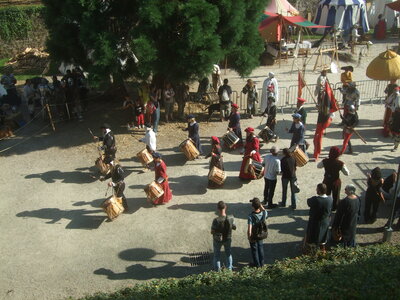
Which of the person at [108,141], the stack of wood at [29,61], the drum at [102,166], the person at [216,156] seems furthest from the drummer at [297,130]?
the stack of wood at [29,61]

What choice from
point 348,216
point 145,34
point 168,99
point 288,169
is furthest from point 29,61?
point 348,216

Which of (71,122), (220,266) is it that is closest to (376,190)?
(220,266)

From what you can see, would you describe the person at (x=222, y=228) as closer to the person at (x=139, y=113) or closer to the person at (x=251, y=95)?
the person at (x=139, y=113)

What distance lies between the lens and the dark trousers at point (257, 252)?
8055 millimetres

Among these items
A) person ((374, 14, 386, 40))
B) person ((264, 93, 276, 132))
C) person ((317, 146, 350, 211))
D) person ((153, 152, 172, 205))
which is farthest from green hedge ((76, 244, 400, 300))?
person ((374, 14, 386, 40))

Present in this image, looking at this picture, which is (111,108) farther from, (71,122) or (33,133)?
(33,133)

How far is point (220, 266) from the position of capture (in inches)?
326

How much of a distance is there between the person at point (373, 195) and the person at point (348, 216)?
1219 millimetres

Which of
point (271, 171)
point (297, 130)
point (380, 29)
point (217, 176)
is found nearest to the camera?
point (271, 171)

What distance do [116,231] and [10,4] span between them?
71.3 ft

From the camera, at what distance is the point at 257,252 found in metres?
8.11

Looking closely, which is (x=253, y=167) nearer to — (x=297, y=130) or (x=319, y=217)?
(x=297, y=130)

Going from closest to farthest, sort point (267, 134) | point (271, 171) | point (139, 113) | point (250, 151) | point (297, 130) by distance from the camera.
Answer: point (271, 171), point (250, 151), point (297, 130), point (267, 134), point (139, 113)

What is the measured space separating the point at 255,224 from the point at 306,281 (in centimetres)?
184
